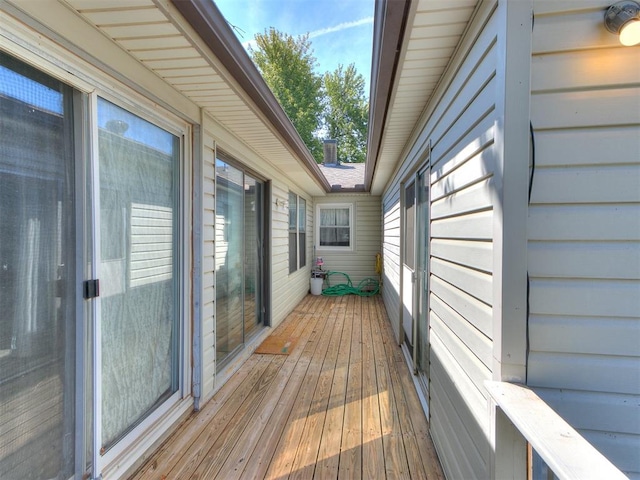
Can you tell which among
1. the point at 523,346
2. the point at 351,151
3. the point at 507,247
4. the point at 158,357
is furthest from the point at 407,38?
the point at 351,151

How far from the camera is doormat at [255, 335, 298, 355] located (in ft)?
11.7

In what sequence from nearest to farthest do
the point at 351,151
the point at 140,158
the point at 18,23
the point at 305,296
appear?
the point at 18,23
the point at 140,158
the point at 305,296
the point at 351,151

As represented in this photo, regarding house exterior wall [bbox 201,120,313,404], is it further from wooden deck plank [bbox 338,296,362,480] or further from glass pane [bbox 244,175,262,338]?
wooden deck plank [bbox 338,296,362,480]

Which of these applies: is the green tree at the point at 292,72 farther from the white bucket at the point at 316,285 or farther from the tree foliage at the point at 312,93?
the white bucket at the point at 316,285

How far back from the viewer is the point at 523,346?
107 centimetres

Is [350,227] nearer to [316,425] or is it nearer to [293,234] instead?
[293,234]

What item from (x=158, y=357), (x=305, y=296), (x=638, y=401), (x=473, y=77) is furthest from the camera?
(x=305, y=296)

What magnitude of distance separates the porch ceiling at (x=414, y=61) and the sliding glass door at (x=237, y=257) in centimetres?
160

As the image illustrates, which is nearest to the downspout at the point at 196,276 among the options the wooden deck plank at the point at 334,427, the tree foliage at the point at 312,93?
the wooden deck plank at the point at 334,427

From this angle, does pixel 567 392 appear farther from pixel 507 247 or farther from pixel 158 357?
pixel 158 357

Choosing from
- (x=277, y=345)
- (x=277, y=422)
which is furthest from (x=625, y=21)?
(x=277, y=345)

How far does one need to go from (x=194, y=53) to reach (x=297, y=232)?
14.6 ft

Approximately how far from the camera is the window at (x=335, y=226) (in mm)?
Answer: 7363

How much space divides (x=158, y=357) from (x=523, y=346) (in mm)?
2193
